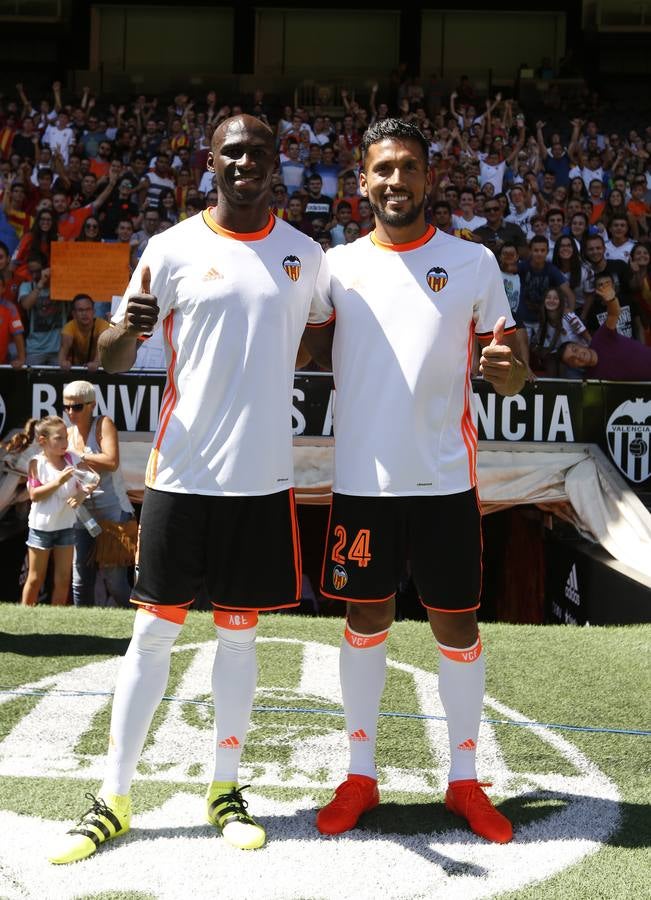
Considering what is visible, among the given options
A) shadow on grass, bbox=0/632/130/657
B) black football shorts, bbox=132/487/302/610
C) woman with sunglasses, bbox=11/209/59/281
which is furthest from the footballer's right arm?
woman with sunglasses, bbox=11/209/59/281

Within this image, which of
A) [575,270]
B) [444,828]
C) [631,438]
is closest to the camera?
[444,828]

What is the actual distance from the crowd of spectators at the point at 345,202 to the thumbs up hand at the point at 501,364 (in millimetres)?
3979

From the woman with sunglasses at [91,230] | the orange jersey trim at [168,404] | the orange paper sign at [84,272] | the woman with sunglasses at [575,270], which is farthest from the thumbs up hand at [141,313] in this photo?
the woman with sunglasses at [91,230]

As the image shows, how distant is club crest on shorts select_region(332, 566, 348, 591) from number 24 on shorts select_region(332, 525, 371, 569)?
22 millimetres

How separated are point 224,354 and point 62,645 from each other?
102 inches

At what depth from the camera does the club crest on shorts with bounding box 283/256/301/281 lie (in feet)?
10.0

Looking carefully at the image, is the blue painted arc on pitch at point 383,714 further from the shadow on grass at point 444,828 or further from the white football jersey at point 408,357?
the white football jersey at point 408,357

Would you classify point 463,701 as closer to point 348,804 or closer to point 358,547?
point 348,804

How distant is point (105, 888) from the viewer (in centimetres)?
268

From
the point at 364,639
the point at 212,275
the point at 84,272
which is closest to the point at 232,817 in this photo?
the point at 364,639

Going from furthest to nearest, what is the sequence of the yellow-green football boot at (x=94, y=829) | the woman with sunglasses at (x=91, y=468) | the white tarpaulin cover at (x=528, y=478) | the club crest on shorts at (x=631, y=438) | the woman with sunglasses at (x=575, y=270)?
the woman with sunglasses at (x=575, y=270) → the club crest on shorts at (x=631, y=438) → the white tarpaulin cover at (x=528, y=478) → the woman with sunglasses at (x=91, y=468) → the yellow-green football boot at (x=94, y=829)

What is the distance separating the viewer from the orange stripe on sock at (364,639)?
324 centimetres

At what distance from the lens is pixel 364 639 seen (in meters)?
3.24

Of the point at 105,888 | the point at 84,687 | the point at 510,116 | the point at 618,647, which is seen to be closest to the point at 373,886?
the point at 105,888
